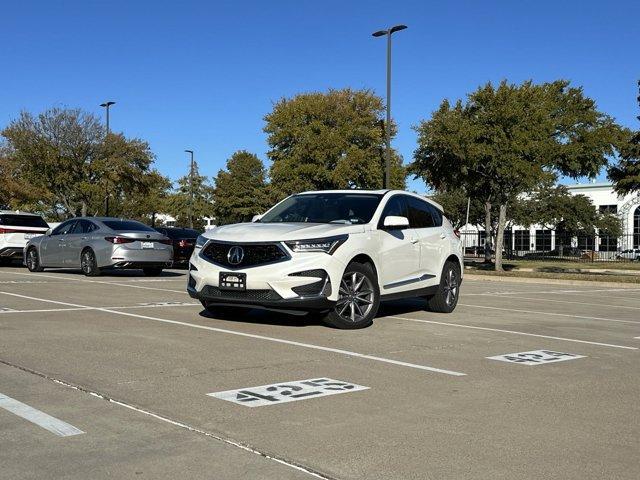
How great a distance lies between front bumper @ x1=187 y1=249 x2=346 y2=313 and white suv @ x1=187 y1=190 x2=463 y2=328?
0.01 metres

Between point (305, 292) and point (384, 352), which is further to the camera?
point (305, 292)

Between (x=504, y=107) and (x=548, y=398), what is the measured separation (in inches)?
892

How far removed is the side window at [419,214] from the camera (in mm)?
11000

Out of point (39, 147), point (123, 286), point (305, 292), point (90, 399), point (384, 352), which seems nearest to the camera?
point (90, 399)

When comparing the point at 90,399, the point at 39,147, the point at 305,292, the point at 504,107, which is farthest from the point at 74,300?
the point at 39,147

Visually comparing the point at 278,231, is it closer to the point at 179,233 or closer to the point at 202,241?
the point at 202,241

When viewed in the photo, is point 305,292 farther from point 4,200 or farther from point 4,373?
point 4,200

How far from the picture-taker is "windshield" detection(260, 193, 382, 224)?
9938 mm

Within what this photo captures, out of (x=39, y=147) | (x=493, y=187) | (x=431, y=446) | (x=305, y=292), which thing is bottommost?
(x=431, y=446)

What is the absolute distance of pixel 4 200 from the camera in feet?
162

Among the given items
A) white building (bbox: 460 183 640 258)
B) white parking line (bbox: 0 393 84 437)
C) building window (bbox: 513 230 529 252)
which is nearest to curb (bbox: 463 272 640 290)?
white parking line (bbox: 0 393 84 437)

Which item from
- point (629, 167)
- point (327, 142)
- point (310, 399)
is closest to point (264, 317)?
point (310, 399)

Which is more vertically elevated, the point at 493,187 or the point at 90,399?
the point at 493,187

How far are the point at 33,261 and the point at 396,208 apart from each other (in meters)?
13.2
